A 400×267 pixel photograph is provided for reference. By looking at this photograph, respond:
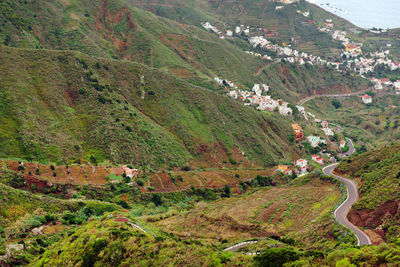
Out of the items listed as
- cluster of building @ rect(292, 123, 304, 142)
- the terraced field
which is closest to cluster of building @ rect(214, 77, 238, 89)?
cluster of building @ rect(292, 123, 304, 142)

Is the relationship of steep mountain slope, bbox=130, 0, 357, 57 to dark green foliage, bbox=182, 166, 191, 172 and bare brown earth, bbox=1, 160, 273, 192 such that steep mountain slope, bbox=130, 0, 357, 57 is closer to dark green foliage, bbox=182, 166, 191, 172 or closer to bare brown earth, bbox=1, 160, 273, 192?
bare brown earth, bbox=1, 160, 273, 192

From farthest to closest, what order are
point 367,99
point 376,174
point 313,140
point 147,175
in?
point 367,99 → point 313,140 → point 147,175 → point 376,174

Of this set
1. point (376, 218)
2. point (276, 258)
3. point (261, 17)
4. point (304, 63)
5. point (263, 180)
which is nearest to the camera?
point (276, 258)

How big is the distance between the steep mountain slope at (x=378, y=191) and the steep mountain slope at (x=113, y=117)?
22.7 meters

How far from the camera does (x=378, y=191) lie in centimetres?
3628

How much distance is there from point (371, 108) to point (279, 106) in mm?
55185

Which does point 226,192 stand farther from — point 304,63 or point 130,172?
point 304,63

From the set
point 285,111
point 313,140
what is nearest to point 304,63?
point 285,111

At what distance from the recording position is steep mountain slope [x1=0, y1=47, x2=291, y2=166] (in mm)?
46625

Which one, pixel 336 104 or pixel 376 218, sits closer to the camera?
pixel 376 218

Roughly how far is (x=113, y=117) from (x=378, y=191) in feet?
128

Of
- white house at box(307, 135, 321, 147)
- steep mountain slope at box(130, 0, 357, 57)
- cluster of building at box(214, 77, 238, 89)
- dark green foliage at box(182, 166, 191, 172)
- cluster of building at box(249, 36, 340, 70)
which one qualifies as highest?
steep mountain slope at box(130, 0, 357, 57)

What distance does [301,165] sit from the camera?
6988 cm

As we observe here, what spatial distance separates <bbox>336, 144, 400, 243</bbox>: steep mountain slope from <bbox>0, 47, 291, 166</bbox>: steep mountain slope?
2266 cm
